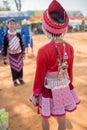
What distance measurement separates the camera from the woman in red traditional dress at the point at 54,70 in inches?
108

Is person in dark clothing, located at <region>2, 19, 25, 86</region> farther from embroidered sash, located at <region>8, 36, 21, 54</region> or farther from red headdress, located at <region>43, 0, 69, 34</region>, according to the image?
red headdress, located at <region>43, 0, 69, 34</region>

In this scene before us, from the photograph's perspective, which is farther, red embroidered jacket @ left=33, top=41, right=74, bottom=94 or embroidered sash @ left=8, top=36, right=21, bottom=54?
embroidered sash @ left=8, top=36, right=21, bottom=54

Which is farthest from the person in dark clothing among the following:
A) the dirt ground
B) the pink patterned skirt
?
the pink patterned skirt

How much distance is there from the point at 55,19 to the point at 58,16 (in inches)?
2.5

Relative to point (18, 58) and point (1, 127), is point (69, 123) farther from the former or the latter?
point (18, 58)

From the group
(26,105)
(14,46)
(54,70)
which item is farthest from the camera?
(14,46)

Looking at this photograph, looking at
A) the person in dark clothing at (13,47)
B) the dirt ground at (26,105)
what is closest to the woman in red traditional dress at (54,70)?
the dirt ground at (26,105)

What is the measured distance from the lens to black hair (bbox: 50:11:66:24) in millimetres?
2771

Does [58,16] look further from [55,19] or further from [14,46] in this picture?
[14,46]

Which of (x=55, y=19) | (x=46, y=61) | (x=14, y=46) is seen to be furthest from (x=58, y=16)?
(x=14, y=46)

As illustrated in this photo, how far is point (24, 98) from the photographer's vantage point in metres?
5.59

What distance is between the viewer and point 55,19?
9.07ft

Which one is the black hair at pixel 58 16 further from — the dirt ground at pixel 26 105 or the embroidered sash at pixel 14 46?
the embroidered sash at pixel 14 46

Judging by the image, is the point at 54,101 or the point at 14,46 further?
the point at 14,46
